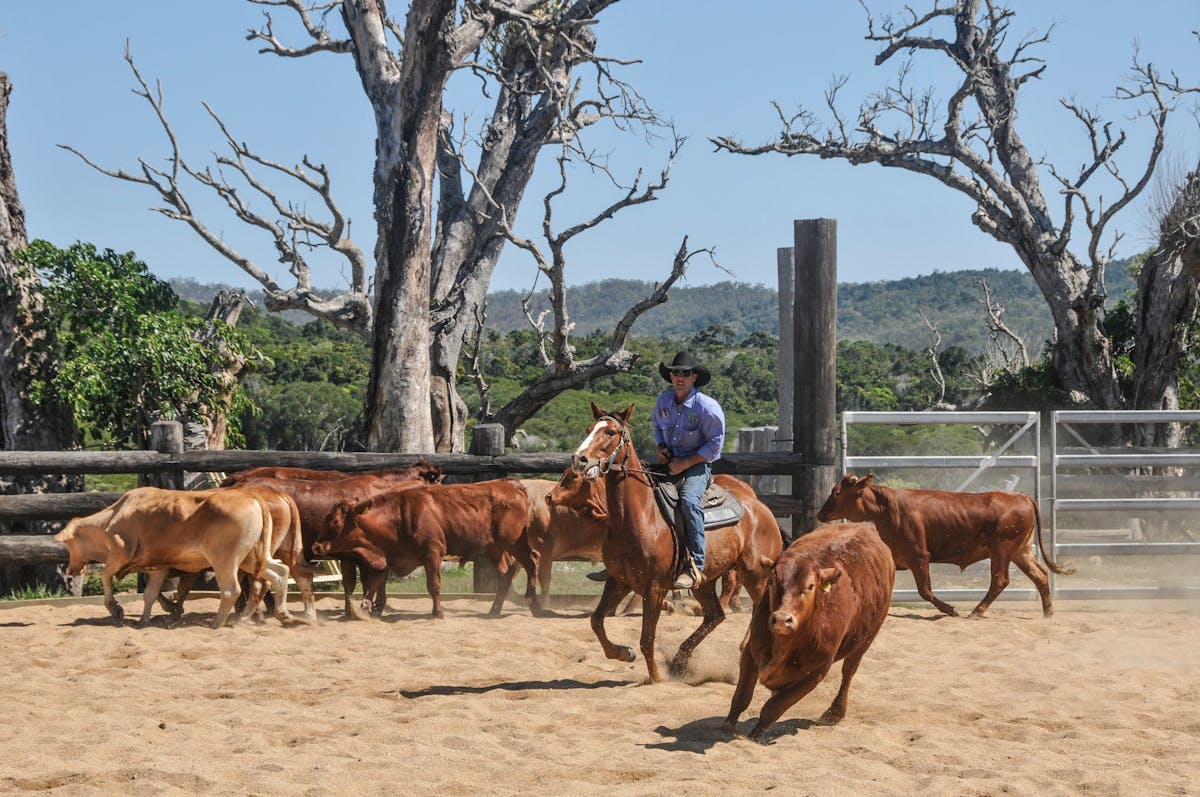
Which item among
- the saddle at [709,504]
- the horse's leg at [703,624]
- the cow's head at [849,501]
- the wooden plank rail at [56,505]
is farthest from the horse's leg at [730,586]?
the wooden plank rail at [56,505]

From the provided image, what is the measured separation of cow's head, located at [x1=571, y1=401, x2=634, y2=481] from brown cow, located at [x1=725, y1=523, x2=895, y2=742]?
1.47 m

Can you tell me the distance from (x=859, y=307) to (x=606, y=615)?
122m

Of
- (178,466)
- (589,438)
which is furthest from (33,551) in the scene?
(589,438)

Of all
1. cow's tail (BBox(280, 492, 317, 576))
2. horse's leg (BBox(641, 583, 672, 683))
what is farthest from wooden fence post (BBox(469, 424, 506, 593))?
horse's leg (BBox(641, 583, 672, 683))

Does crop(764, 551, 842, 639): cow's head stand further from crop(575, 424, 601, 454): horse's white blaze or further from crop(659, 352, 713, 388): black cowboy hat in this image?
crop(659, 352, 713, 388): black cowboy hat

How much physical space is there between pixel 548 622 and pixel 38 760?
5.09 metres

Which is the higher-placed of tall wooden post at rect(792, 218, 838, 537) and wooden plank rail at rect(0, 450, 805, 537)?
tall wooden post at rect(792, 218, 838, 537)

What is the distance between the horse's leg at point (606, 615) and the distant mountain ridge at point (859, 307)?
87244mm

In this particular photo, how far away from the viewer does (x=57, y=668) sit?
844cm

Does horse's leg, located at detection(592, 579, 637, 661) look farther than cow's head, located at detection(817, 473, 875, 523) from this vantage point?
No

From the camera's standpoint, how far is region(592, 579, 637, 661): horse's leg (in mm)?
8336

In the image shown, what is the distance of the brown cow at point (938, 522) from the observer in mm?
11352

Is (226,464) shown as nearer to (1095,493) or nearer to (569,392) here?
(1095,493)

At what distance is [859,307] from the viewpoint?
5025 inches
